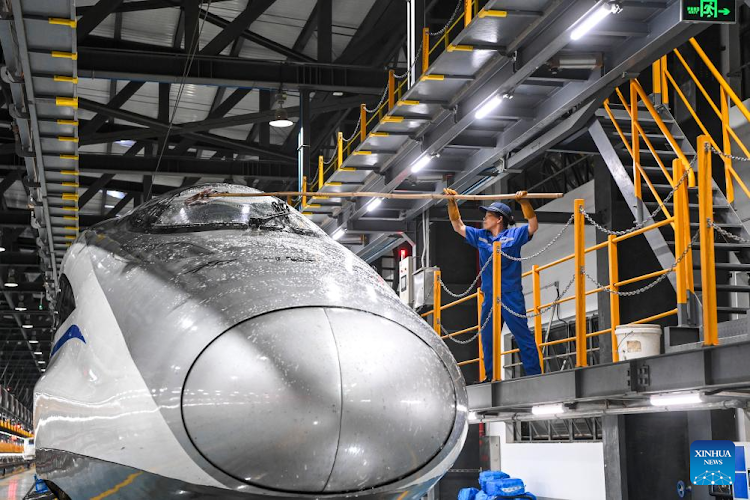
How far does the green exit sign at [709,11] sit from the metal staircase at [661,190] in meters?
2.38

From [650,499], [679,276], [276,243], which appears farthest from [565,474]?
[276,243]

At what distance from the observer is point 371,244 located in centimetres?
2150

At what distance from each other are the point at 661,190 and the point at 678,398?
14.7 feet

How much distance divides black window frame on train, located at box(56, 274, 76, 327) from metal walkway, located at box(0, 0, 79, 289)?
7.42 meters

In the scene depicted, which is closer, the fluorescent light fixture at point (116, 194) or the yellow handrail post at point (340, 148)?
the yellow handrail post at point (340, 148)

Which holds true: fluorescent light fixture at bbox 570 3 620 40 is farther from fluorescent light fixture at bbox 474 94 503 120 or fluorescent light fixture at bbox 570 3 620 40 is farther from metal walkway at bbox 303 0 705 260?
fluorescent light fixture at bbox 474 94 503 120

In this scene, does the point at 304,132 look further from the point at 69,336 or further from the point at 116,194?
the point at 69,336

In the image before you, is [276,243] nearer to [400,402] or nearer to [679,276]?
[400,402]

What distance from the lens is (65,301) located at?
20.7 feet

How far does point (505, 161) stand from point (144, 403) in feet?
40.5

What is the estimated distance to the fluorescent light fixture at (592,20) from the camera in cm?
1038

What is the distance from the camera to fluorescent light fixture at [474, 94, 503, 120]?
13271mm

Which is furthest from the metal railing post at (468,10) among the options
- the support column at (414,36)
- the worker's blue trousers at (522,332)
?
the worker's blue trousers at (522,332)

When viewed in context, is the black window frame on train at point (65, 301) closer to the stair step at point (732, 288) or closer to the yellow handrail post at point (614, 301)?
the yellow handrail post at point (614, 301)
